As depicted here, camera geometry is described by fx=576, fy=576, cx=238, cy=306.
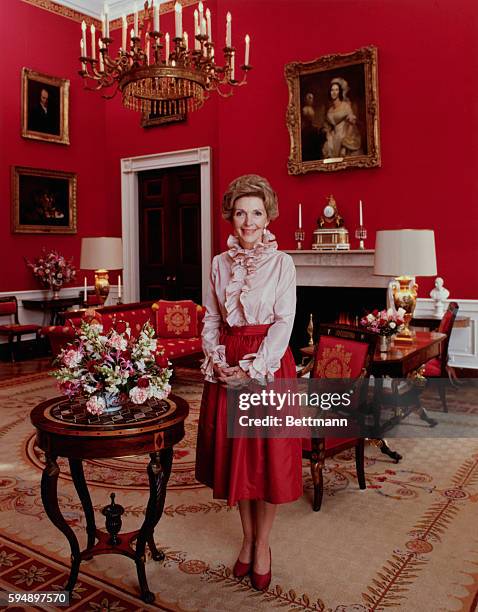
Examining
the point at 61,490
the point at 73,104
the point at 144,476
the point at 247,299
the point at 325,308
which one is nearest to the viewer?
the point at 247,299

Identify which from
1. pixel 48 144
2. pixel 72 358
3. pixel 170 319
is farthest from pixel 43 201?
pixel 72 358

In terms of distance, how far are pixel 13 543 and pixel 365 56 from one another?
6361mm

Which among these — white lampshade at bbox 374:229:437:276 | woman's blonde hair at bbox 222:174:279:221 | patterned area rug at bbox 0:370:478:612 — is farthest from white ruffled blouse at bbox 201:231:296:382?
white lampshade at bbox 374:229:437:276

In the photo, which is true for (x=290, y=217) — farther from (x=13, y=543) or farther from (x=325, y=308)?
(x=13, y=543)

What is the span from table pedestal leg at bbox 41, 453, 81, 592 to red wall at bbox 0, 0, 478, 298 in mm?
5316

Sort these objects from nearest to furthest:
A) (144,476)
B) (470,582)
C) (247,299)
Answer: (247,299) → (470,582) → (144,476)

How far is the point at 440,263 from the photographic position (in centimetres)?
662

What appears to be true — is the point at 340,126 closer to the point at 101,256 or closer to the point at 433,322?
the point at 433,322

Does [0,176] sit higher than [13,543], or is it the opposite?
[0,176]

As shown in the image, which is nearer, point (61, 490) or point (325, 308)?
point (61, 490)

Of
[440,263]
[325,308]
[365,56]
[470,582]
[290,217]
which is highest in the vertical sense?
[365,56]

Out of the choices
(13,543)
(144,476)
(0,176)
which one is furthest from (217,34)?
(13,543)

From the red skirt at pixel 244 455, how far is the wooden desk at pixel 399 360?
1831 mm

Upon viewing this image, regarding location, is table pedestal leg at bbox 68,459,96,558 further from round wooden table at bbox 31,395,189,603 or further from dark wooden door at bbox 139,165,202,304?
dark wooden door at bbox 139,165,202,304
